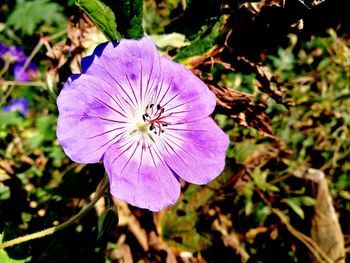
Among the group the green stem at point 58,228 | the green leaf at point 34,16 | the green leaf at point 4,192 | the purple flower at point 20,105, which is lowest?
the purple flower at point 20,105

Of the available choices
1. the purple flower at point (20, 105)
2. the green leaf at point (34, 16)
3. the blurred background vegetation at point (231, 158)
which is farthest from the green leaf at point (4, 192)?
the green leaf at point (34, 16)

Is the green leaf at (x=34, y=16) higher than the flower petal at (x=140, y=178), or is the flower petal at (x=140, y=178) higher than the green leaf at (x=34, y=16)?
the flower petal at (x=140, y=178)

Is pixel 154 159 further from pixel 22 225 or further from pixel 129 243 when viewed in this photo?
pixel 22 225

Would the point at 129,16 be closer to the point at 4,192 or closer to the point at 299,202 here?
the point at 4,192

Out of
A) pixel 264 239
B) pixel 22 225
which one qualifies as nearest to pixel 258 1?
pixel 264 239

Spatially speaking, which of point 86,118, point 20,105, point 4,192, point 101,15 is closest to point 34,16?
point 20,105

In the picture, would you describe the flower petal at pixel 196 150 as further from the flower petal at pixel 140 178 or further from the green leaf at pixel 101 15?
the green leaf at pixel 101 15

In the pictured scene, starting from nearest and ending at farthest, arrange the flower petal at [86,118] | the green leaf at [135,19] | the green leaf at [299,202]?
the flower petal at [86,118] → the green leaf at [135,19] → the green leaf at [299,202]

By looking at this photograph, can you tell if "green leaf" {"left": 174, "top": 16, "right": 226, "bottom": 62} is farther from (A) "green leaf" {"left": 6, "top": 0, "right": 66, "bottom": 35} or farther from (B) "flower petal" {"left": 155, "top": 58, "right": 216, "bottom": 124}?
(A) "green leaf" {"left": 6, "top": 0, "right": 66, "bottom": 35}
